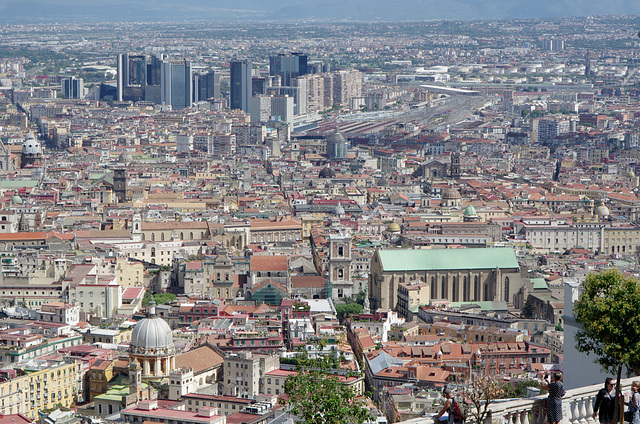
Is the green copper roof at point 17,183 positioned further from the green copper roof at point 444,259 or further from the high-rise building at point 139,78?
the high-rise building at point 139,78

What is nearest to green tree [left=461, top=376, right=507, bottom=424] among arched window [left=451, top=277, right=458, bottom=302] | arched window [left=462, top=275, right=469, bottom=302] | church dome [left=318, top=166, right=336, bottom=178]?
arched window [left=451, top=277, right=458, bottom=302]

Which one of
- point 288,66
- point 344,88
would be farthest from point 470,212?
point 288,66

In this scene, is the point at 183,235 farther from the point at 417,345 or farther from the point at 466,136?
the point at 466,136

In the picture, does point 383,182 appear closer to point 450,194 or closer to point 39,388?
point 450,194

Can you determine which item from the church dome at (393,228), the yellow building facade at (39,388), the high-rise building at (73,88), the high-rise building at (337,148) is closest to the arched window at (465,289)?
the church dome at (393,228)

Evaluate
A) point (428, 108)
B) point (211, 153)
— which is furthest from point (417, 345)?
point (428, 108)
